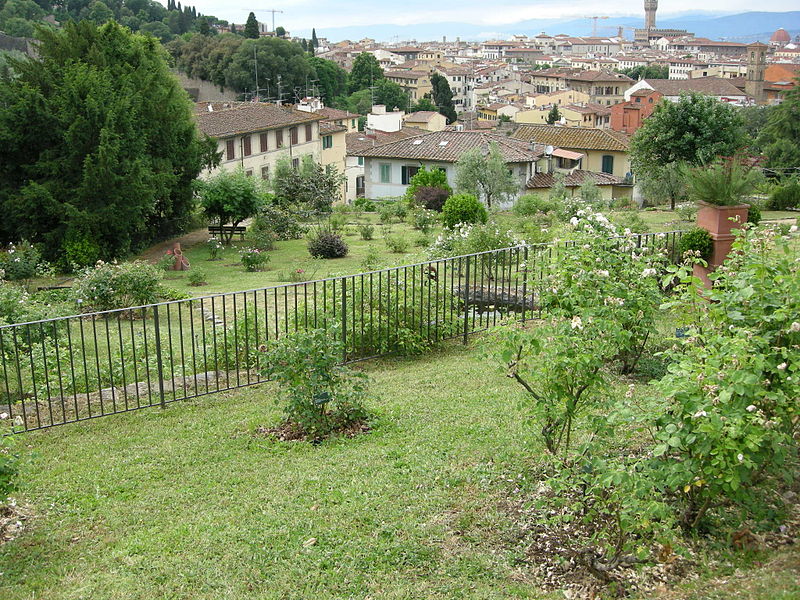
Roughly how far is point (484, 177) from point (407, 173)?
392 inches

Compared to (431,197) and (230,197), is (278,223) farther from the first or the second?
(431,197)

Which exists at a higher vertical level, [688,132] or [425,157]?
[688,132]

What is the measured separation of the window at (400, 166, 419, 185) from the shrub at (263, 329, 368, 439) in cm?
3759

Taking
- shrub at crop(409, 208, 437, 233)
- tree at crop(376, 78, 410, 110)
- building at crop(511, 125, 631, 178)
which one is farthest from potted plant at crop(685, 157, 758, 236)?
tree at crop(376, 78, 410, 110)

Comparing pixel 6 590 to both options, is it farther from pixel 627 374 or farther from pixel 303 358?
pixel 627 374

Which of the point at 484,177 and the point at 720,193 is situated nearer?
the point at 720,193

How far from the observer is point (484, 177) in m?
35.2

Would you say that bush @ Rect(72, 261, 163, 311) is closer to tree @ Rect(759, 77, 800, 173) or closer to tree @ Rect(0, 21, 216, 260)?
tree @ Rect(0, 21, 216, 260)

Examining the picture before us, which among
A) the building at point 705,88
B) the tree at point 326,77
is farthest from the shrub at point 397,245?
the building at point 705,88

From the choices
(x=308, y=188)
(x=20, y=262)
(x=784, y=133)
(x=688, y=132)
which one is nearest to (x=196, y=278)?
(x=20, y=262)

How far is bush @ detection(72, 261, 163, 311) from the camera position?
13289 mm

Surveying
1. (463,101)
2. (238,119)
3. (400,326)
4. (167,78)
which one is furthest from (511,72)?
(400,326)

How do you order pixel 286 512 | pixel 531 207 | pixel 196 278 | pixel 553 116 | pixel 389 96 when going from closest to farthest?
pixel 286 512, pixel 196 278, pixel 531 207, pixel 553 116, pixel 389 96

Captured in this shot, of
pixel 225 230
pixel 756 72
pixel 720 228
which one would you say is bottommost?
pixel 225 230
